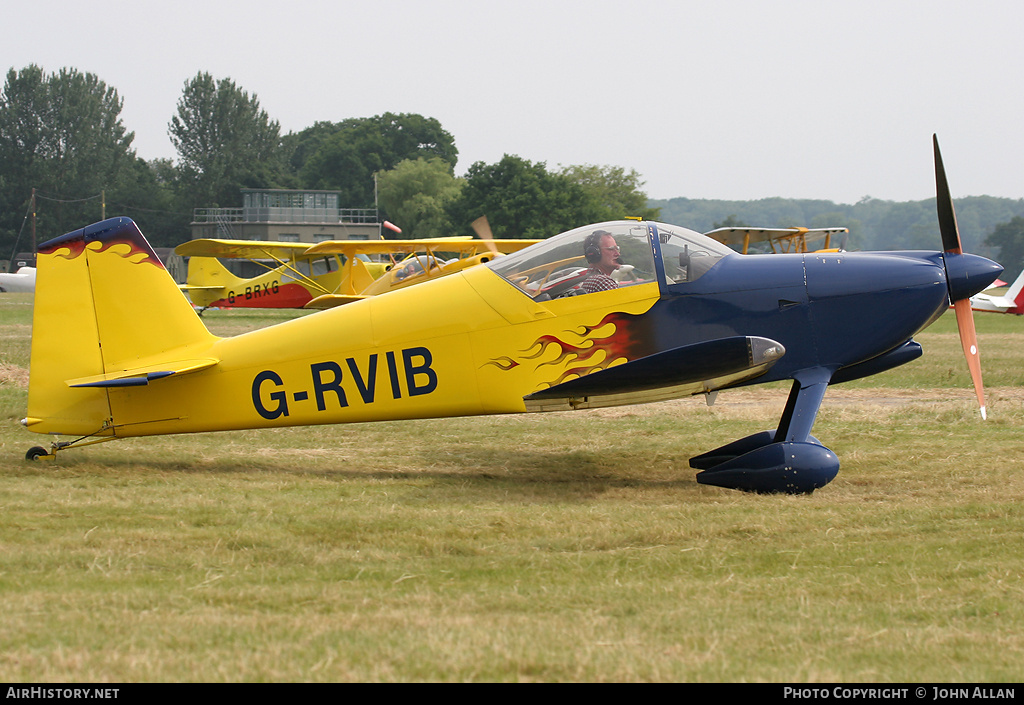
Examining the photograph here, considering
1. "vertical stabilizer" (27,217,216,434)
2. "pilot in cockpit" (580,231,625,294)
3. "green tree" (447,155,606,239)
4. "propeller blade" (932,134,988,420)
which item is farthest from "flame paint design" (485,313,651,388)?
"green tree" (447,155,606,239)

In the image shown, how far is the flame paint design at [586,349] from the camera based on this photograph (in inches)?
292

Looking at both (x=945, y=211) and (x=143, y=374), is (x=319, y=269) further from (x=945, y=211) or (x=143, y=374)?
(x=945, y=211)

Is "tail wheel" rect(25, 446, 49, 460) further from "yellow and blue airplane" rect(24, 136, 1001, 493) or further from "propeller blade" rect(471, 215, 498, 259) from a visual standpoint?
"propeller blade" rect(471, 215, 498, 259)

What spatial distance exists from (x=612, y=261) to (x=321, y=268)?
26394 mm

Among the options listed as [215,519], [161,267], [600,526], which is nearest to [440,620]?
[600,526]

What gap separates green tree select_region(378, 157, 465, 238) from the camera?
96.5 meters

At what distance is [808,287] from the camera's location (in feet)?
24.5

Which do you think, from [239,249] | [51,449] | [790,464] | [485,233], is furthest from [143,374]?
[239,249]

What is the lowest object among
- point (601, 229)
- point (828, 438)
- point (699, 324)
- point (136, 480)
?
point (828, 438)

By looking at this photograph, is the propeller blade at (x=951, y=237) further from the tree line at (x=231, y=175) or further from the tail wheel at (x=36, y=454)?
the tree line at (x=231, y=175)

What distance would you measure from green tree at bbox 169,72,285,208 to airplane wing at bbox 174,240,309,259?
82.6m
